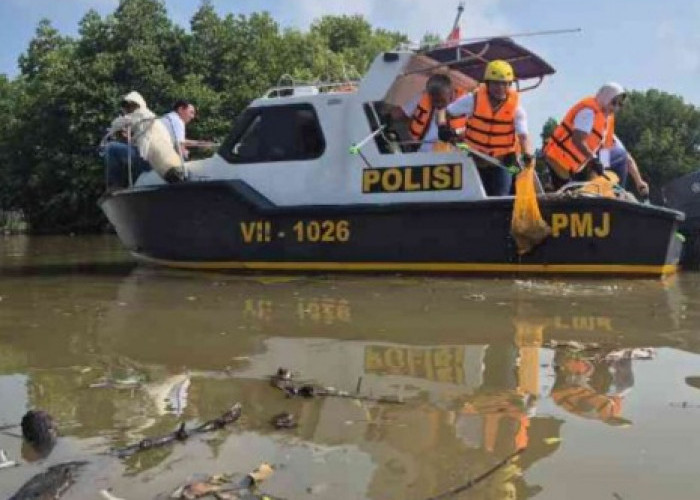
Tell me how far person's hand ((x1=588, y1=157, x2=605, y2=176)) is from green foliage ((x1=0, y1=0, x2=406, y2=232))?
56.5 ft

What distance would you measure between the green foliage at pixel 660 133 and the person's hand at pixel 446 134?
25.3 m

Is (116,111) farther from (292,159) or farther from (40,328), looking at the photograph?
(40,328)

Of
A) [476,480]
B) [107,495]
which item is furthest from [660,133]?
[107,495]

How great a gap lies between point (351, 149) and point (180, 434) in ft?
18.9

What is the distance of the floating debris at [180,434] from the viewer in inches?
117

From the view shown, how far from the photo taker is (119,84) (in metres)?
26.8

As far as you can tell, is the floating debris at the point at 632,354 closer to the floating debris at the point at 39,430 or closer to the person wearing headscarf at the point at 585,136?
the floating debris at the point at 39,430

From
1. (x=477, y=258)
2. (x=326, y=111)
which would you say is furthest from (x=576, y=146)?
(x=326, y=111)

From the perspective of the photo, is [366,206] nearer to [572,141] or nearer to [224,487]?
[572,141]

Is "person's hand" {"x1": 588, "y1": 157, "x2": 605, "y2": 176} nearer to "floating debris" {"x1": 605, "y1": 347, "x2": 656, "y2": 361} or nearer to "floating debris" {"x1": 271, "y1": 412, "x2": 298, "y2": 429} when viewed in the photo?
"floating debris" {"x1": 605, "y1": 347, "x2": 656, "y2": 361}

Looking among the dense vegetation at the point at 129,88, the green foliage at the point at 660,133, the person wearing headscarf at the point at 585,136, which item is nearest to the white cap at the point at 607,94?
the person wearing headscarf at the point at 585,136

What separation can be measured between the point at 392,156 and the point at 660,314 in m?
3.54

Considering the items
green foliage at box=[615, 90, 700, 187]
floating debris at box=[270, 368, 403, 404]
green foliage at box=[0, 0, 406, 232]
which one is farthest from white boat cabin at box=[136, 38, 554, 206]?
green foliage at box=[615, 90, 700, 187]

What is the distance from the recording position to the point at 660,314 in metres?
5.87
